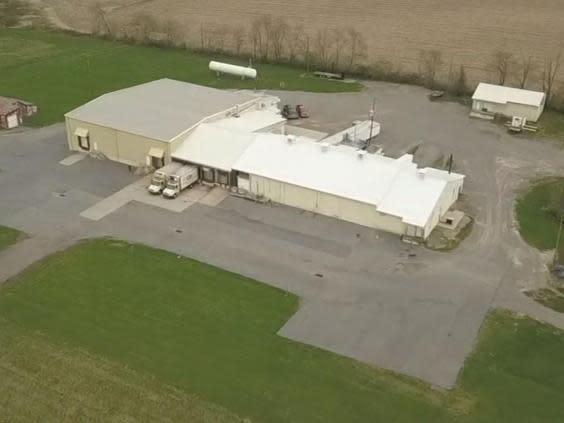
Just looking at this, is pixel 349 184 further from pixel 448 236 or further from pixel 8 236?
pixel 8 236

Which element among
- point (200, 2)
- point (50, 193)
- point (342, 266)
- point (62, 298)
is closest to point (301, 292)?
point (342, 266)

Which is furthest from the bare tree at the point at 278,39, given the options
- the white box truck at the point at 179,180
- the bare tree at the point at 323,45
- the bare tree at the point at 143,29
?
the white box truck at the point at 179,180

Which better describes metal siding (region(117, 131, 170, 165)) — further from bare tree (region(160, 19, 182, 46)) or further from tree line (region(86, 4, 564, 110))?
bare tree (region(160, 19, 182, 46))

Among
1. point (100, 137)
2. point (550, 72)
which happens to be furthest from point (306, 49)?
point (100, 137)

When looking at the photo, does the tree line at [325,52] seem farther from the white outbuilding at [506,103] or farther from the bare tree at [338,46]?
the white outbuilding at [506,103]

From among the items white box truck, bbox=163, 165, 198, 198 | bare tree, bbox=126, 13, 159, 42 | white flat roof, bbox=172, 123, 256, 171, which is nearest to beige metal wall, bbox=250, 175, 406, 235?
white flat roof, bbox=172, 123, 256, 171

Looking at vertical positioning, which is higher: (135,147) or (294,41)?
(294,41)

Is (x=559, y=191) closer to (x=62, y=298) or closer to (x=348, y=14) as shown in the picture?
(x=62, y=298)
